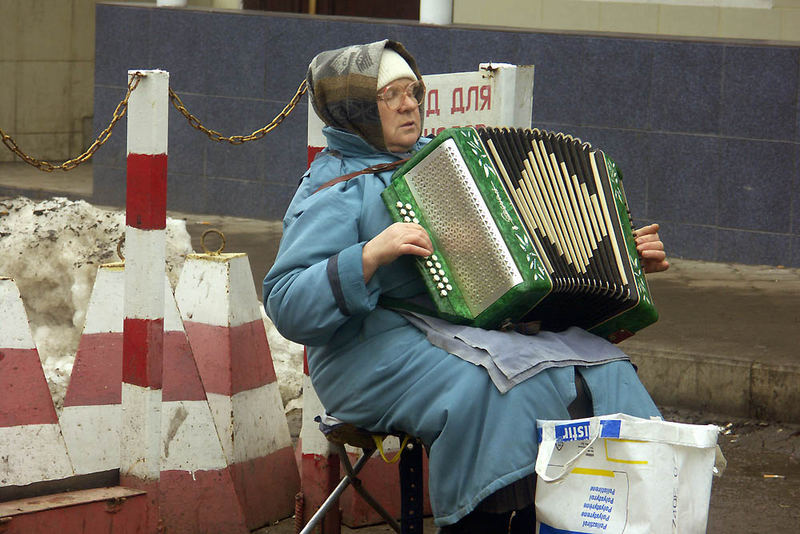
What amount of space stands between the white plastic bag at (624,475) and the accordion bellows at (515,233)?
1.22ft

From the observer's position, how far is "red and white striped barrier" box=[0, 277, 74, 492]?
12.2 feet

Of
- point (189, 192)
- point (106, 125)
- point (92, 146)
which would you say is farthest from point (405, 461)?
point (106, 125)

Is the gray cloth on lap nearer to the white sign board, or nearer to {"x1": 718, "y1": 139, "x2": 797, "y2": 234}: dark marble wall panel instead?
the white sign board

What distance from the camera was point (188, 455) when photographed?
4.08 metres

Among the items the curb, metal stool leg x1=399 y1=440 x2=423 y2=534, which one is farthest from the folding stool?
the curb

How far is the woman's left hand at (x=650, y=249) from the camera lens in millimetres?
3599

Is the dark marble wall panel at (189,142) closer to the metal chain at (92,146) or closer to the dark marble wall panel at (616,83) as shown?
the dark marble wall panel at (616,83)

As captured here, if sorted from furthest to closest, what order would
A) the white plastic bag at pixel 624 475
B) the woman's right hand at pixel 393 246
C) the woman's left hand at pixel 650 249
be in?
the woman's left hand at pixel 650 249
the woman's right hand at pixel 393 246
the white plastic bag at pixel 624 475

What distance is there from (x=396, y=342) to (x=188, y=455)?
3.35 ft

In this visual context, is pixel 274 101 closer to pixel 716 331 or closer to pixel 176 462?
pixel 716 331

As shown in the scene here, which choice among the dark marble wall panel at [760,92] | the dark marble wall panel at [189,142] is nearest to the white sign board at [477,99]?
the dark marble wall panel at [760,92]

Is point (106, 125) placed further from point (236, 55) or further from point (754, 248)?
point (754, 248)

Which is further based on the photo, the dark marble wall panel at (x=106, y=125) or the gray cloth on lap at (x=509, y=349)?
the dark marble wall panel at (x=106, y=125)

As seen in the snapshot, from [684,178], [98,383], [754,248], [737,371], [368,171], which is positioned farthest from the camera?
[684,178]
